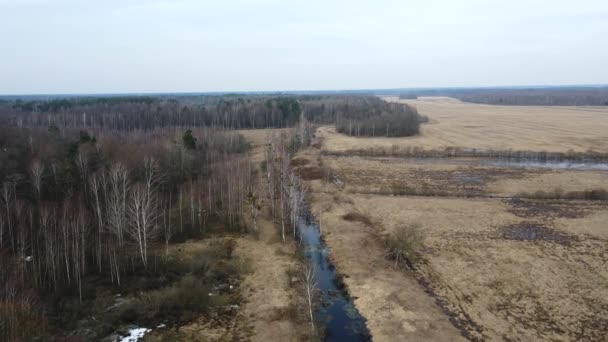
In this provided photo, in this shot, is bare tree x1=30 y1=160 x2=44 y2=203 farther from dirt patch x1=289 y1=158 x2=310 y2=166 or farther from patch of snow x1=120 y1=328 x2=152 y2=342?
dirt patch x1=289 y1=158 x2=310 y2=166

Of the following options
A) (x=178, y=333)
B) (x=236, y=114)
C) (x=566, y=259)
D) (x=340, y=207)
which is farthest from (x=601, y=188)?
(x=236, y=114)

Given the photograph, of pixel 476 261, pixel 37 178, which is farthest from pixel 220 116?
pixel 476 261

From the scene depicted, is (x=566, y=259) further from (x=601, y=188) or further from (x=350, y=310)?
(x=601, y=188)

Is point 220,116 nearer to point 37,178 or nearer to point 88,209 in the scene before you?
point 88,209

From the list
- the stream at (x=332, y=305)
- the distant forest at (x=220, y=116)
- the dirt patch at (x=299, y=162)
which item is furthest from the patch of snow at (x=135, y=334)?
the distant forest at (x=220, y=116)

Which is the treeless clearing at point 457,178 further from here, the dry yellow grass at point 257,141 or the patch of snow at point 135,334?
the patch of snow at point 135,334
